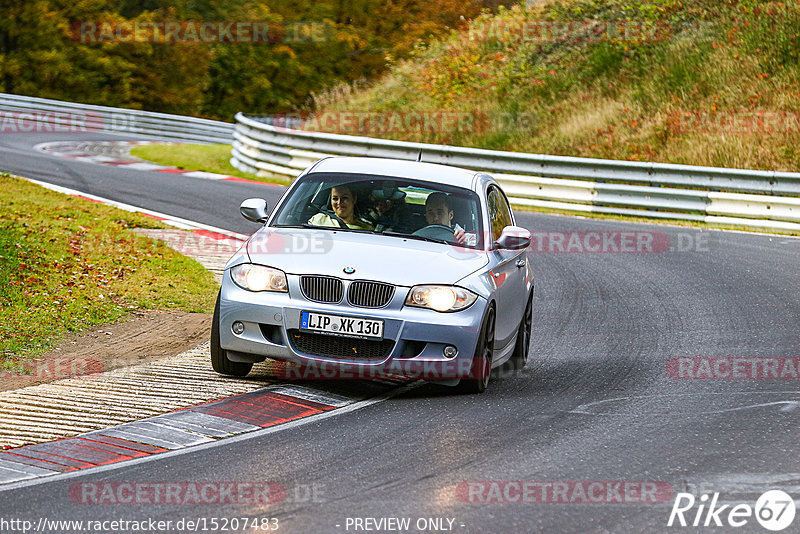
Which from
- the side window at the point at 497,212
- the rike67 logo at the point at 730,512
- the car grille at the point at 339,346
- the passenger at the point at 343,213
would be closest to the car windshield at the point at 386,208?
the passenger at the point at 343,213

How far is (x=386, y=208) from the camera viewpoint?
9.29m

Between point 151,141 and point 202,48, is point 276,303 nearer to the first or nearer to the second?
point 151,141

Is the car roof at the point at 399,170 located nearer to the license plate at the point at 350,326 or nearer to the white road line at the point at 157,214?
the license plate at the point at 350,326

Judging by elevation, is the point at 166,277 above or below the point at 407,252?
below

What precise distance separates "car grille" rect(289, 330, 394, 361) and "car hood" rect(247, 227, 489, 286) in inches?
17.3

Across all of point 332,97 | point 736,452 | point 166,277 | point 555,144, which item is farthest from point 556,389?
point 332,97

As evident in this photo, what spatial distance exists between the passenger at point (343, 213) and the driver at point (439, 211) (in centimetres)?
50

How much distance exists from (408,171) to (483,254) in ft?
3.67

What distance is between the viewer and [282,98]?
60656 mm

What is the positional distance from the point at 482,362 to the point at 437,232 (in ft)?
4.08

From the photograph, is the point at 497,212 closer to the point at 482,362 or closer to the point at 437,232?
the point at 437,232

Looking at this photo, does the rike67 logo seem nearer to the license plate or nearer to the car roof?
the license plate

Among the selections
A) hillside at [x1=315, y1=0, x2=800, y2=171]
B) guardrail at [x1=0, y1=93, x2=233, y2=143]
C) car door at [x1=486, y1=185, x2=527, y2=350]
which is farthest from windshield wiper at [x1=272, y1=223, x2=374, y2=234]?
guardrail at [x1=0, y1=93, x2=233, y2=143]

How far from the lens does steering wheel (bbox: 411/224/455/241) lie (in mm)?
9078
